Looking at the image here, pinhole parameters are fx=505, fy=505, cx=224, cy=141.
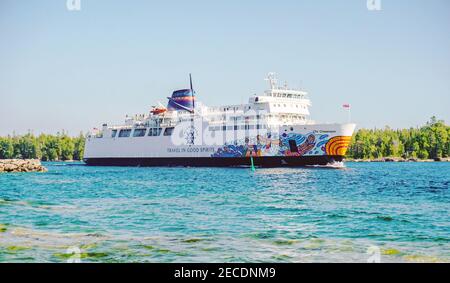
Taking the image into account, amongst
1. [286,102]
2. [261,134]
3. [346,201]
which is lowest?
[346,201]

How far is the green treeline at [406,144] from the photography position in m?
92.0

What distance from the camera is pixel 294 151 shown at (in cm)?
4522

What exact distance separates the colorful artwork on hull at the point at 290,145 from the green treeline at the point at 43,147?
195ft

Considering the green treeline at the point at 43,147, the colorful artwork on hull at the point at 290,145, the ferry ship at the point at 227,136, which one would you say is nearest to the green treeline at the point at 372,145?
the green treeline at the point at 43,147

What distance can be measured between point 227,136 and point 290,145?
7417mm

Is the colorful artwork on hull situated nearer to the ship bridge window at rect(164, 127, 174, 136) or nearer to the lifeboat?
the ship bridge window at rect(164, 127, 174, 136)

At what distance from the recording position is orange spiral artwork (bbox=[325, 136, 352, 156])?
43656 millimetres

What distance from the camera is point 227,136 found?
50.1 metres

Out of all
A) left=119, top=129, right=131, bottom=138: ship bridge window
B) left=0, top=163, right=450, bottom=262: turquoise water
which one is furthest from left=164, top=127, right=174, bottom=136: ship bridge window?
left=0, top=163, right=450, bottom=262: turquoise water

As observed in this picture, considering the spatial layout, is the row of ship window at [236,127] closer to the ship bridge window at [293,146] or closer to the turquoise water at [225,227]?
the ship bridge window at [293,146]

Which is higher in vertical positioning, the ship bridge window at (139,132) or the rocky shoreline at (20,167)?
the ship bridge window at (139,132)
